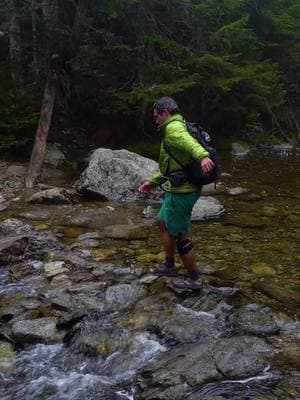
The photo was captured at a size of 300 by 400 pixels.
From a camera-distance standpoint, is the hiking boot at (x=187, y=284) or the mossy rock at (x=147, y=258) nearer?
the hiking boot at (x=187, y=284)

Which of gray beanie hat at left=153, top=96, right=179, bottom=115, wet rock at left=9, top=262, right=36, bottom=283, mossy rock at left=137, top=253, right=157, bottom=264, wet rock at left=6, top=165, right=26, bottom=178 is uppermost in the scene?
gray beanie hat at left=153, top=96, right=179, bottom=115

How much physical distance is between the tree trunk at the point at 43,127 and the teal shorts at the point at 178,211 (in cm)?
648

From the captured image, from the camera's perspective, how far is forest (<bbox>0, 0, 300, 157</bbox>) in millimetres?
12922

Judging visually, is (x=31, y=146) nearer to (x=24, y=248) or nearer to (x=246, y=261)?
(x=24, y=248)

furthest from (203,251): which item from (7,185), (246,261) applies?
(7,185)

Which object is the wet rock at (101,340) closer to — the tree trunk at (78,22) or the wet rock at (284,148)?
the tree trunk at (78,22)

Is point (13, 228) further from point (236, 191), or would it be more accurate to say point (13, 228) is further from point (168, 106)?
point (236, 191)

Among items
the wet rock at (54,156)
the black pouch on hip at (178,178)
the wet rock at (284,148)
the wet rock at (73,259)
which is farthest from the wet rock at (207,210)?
the wet rock at (284,148)

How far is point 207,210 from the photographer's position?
30.4 feet

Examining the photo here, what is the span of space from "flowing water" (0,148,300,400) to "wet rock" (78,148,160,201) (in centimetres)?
62

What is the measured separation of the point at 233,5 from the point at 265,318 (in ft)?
41.7

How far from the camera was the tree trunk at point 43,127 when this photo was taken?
11844mm

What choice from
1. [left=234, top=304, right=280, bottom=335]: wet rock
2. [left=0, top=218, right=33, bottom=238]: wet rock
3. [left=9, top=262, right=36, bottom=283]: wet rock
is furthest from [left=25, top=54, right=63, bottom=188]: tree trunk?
[left=234, top=304, right=280, bottom=335]: wet rock

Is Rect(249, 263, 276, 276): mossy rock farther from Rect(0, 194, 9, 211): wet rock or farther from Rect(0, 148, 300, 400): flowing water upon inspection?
Rect(0, 194, 9, 211): wet rock
